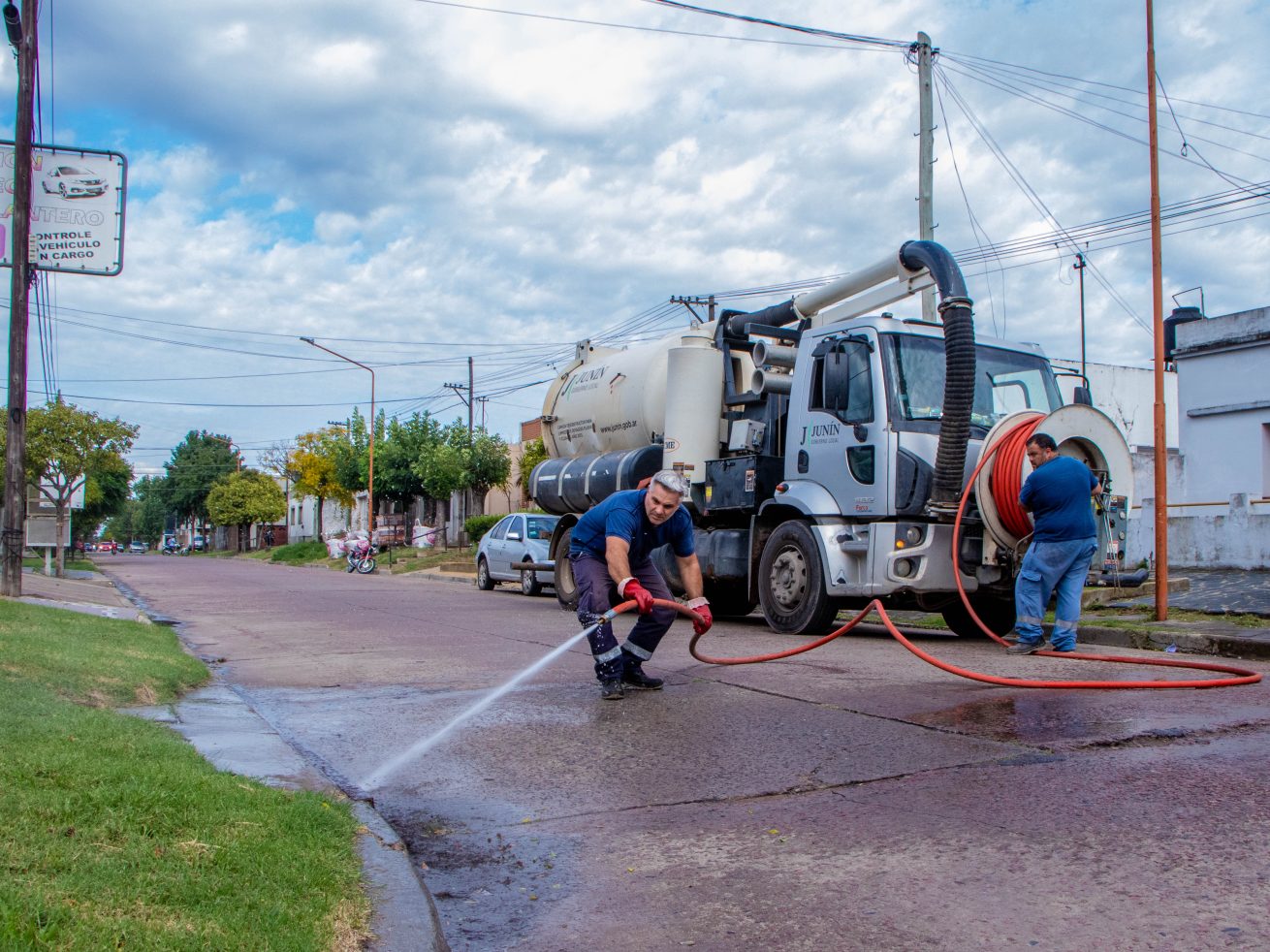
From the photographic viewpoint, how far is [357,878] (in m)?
3.43

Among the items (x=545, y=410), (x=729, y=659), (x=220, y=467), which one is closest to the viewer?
(x=729, y=659)

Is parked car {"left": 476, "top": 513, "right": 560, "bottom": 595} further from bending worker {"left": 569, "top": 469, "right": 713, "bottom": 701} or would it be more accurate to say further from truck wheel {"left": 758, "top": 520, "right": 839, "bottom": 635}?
bending worker {"left": 569, "top": 469, "right": 713, "bottom": 701}

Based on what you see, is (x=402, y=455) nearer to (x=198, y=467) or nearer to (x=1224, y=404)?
(x=1224, y=404)

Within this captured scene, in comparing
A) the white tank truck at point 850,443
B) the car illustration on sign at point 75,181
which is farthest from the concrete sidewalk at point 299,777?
the car illustration on sign at point 75,181

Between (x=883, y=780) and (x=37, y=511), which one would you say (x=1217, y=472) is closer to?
(x=883, y=780)

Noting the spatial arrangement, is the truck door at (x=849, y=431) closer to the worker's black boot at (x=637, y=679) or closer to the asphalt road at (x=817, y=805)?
the asphalt road at (x=817, y=805)

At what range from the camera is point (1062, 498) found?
28.9 feet

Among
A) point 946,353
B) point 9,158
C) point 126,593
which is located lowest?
point 126,593

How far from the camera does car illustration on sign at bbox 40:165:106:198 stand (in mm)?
14250

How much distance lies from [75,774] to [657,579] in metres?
4.40

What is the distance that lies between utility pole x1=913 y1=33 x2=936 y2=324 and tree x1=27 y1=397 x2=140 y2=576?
2637cm

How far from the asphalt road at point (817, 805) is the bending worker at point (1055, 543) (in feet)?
2.58

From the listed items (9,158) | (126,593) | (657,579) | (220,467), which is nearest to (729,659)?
(657,579)

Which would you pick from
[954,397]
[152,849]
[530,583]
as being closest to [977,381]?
[954,397]
